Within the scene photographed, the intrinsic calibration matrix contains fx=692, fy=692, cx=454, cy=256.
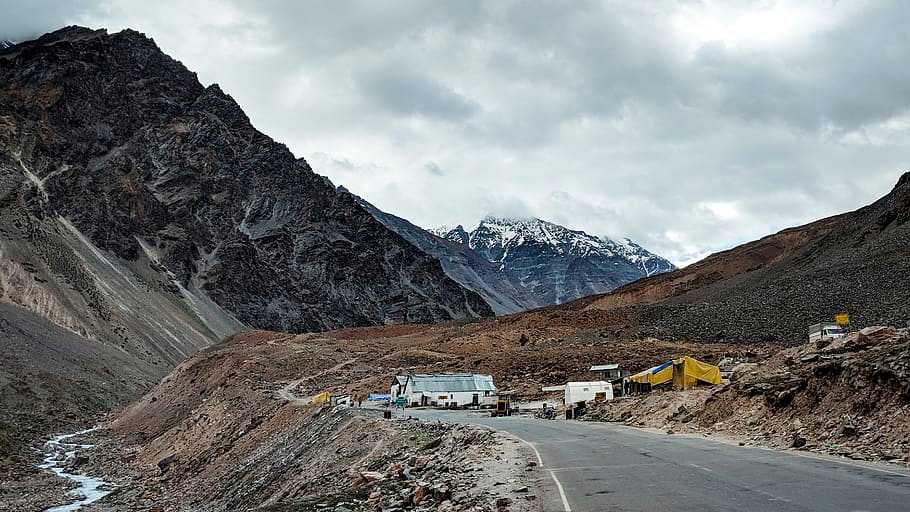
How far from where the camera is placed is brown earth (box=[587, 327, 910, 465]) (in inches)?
651

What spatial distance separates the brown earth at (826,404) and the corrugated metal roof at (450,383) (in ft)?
92.6

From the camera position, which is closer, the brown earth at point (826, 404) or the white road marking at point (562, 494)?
the white road marking at point (562, 494)

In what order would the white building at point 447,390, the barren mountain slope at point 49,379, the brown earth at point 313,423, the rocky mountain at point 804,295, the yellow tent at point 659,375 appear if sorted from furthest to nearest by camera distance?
the barren mountain slope at point 49,379, the rocky mountain at point 804,295, the white building at point 447,390, the yellow tent at point 659,375, the brown earth at point 313,423

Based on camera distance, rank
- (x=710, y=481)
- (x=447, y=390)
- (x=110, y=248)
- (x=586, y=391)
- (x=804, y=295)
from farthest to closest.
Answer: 1. (x=110, y=248)
2. (x=804, y=295)
3. (x=447, y=390)
4. (x=586, y=391)
5. (x=710, y=481)

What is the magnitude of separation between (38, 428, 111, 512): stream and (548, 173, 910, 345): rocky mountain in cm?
5028

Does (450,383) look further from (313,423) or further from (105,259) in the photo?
(105,259)

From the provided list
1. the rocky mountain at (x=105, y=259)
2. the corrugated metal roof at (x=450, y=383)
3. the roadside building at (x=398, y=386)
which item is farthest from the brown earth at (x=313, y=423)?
the rocky mountain at (x=105, y=259)

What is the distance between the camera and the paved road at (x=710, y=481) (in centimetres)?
1084

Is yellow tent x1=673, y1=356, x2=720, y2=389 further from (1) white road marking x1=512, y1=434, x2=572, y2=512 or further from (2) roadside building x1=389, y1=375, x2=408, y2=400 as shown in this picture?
(2) roadside building x1=389, y1=375, x2=408, y2=400

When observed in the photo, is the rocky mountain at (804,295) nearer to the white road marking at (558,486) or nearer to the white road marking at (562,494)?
the white road marking at (558,486)

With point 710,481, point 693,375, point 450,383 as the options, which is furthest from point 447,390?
point 710,481

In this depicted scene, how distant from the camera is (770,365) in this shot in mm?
27641

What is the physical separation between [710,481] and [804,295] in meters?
63.3

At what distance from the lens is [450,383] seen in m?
55.9
